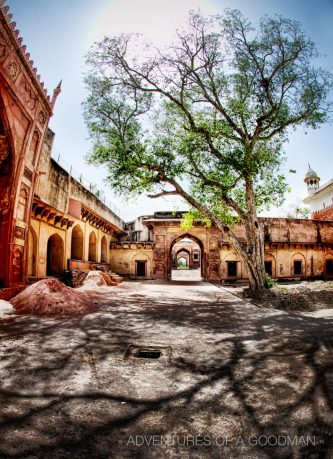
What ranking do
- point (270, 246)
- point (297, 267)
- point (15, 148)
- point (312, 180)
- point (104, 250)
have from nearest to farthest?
point (15, 148) < point (104, 250) < point (270, 246) < point (297, 267) < point (312, 180)

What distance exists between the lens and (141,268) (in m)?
23.7

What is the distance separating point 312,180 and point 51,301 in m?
36.4

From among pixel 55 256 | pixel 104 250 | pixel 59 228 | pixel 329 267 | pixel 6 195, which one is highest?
pixel 6 195

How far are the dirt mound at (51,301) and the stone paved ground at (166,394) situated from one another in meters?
1.49

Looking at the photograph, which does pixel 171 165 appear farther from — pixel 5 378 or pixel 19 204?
pixel 5 378

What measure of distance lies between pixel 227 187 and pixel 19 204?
7398 millimetres

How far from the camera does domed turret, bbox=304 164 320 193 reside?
113 feet

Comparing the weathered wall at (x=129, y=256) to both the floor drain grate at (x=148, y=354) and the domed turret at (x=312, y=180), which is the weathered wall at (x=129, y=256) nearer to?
the floor drain grate at (x=148, y=354)

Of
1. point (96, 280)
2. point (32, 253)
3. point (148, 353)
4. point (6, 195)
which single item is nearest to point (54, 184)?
point (32, 253)

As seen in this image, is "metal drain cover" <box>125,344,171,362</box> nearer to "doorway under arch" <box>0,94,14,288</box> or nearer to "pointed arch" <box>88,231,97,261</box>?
"doorway under arch" <box>0,94,14,288</box>

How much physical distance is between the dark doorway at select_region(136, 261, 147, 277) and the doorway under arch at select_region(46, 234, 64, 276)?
34.3 ft

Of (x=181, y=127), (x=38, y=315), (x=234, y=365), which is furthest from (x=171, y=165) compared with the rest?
(x=234, y=365)

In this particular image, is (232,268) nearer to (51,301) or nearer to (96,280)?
(96,280)

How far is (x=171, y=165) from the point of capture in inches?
421
